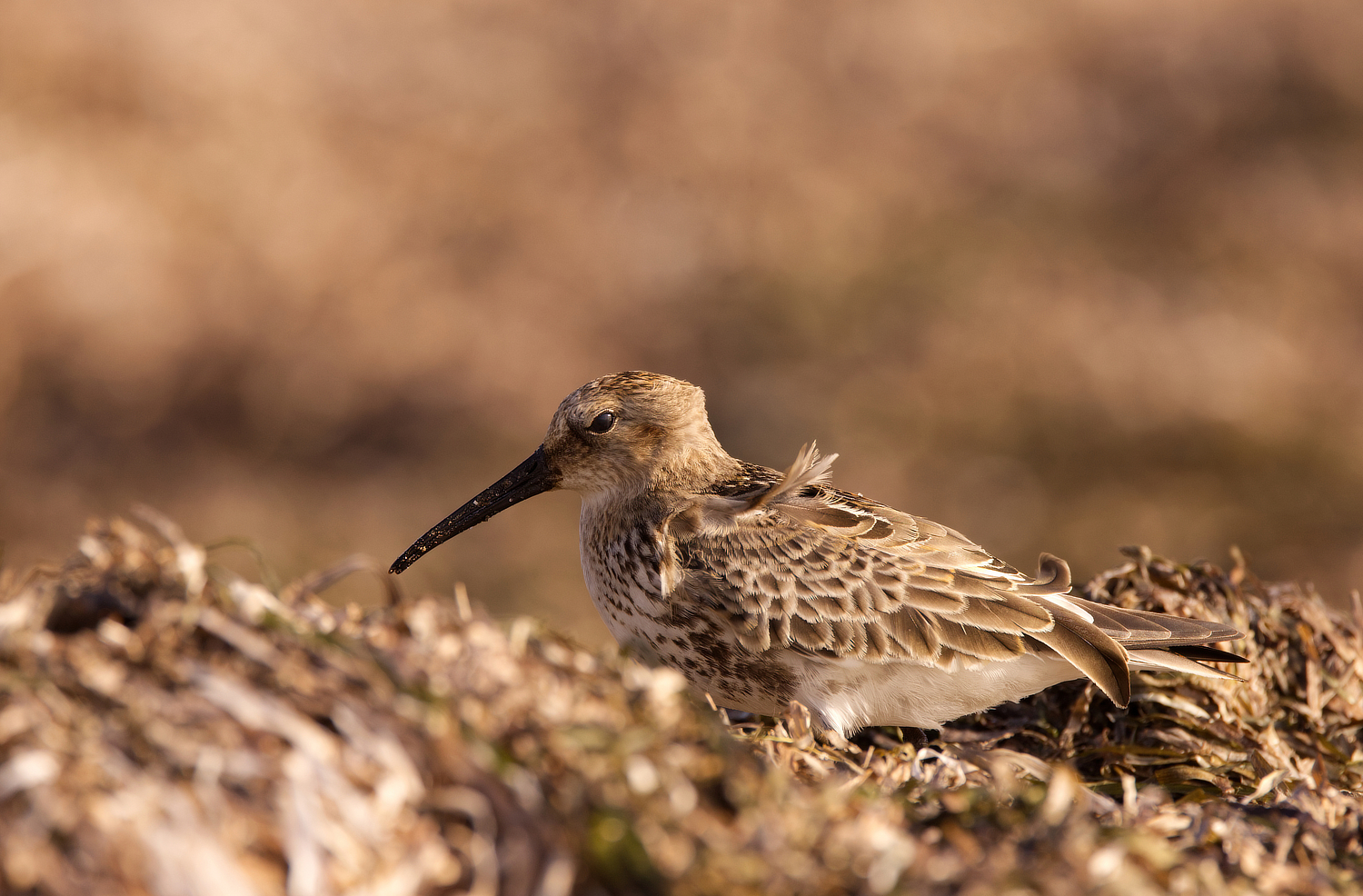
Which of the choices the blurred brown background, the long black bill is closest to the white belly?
the long black bill

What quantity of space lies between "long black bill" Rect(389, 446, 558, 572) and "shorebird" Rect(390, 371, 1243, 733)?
0.52 meters

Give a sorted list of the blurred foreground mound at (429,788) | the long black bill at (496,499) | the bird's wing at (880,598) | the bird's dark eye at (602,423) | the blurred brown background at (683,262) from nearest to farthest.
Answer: the blurred foreground mound at (429,788)
the bird's wing at (880,598)
the bird's dark eye at (602,423)
the long black bill at (496,499)
the blurred brown background at (683,262)

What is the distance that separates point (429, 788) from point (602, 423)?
7.49ft

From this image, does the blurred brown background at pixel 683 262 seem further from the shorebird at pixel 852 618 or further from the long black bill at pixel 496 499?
the shorebird at pixel 852 618

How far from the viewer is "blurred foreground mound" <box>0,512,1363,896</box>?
175 centimetres

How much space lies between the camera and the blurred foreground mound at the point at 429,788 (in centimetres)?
175

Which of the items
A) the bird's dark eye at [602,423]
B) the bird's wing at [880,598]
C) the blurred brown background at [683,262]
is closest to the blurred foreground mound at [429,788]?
the bird's wing at [880,598]

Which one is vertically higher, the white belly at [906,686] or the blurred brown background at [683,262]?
the blurred brown background at [683,262]

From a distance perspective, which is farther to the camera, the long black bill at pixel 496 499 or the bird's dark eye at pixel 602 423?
the long black bill at pixel 496 499

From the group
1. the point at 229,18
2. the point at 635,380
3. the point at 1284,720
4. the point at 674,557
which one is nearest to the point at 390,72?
the point at 229,18

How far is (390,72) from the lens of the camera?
11.9 meters

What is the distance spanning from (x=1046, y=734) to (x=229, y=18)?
34.2 feet

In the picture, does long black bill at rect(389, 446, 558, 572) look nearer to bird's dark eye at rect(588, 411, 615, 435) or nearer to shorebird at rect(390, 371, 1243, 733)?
bird's dark eye at rect(588, 411, 615, 435)

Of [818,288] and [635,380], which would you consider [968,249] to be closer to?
[818,288]
